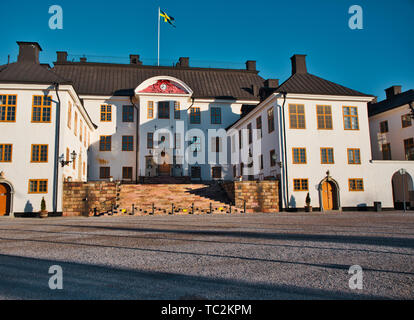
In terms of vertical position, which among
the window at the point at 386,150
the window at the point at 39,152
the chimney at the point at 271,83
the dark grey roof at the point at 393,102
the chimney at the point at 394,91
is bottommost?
the window at the point at 39,152

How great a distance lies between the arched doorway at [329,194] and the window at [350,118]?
180 inches

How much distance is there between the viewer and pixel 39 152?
21.7 metres

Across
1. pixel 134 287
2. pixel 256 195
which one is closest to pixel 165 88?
pixel 256 195

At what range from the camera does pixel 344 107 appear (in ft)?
83.7

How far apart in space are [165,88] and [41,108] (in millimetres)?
13267

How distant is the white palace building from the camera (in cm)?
2158

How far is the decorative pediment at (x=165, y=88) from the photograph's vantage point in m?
32.4

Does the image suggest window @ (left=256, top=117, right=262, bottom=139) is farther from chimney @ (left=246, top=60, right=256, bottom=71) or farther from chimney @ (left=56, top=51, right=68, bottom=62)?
chimney @ (left=56, top=51, right=68, bottom=62)

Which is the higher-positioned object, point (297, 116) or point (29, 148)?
point (297, 116)

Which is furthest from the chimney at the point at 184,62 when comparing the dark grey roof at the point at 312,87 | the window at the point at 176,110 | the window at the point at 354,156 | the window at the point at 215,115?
the window at the point at 354,156

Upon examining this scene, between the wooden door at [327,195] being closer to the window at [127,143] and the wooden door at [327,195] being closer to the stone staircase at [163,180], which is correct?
the stone staircase at [163,180]

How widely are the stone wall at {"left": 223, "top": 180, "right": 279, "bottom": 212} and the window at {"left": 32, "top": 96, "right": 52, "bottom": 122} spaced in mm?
13337

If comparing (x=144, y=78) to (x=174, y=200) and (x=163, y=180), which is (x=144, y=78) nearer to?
(x=163, y=180)
